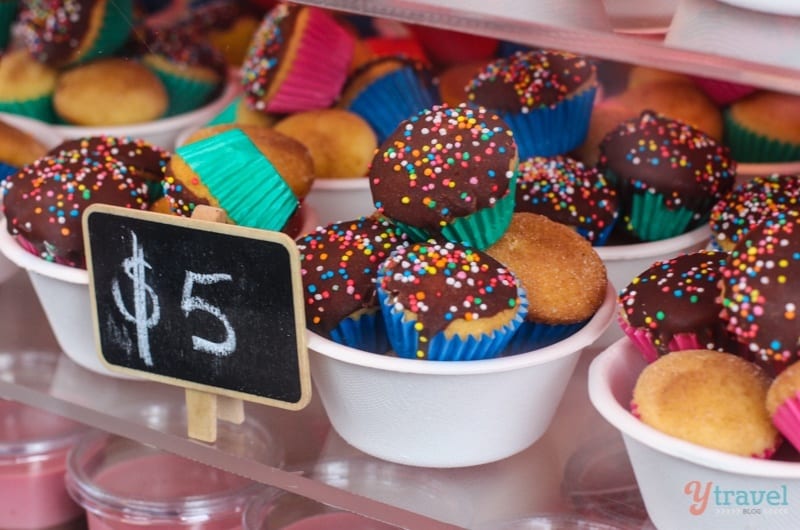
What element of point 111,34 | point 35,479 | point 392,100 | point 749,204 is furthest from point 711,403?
point 111,34

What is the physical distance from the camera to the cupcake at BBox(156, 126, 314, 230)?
46.8 inches

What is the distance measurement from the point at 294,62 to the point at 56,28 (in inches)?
15.8

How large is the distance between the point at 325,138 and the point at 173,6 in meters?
0.84

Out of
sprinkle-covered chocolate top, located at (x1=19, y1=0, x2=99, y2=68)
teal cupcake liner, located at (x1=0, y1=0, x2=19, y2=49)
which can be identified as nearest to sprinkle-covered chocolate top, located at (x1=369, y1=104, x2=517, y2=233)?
sprinkle-covered chocolate top, located at (x1=19, y1=0, x2=99, y2=68)

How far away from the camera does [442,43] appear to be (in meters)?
1.79

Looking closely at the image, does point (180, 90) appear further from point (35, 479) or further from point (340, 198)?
point (35, 479)

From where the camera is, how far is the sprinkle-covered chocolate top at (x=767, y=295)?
900 mm

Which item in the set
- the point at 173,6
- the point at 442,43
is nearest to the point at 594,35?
the point at 442,43

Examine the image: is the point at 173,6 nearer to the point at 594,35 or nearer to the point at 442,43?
the point at 442,43

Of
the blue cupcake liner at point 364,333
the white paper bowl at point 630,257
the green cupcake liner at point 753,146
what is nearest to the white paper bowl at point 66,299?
the blue cupcake liner at point 364,333

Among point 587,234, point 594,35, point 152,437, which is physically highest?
point 594,35

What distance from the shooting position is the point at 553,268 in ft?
3.65

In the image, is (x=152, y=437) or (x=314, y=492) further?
(x=152, y=437)

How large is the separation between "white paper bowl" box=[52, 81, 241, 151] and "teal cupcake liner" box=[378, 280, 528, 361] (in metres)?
0.79
